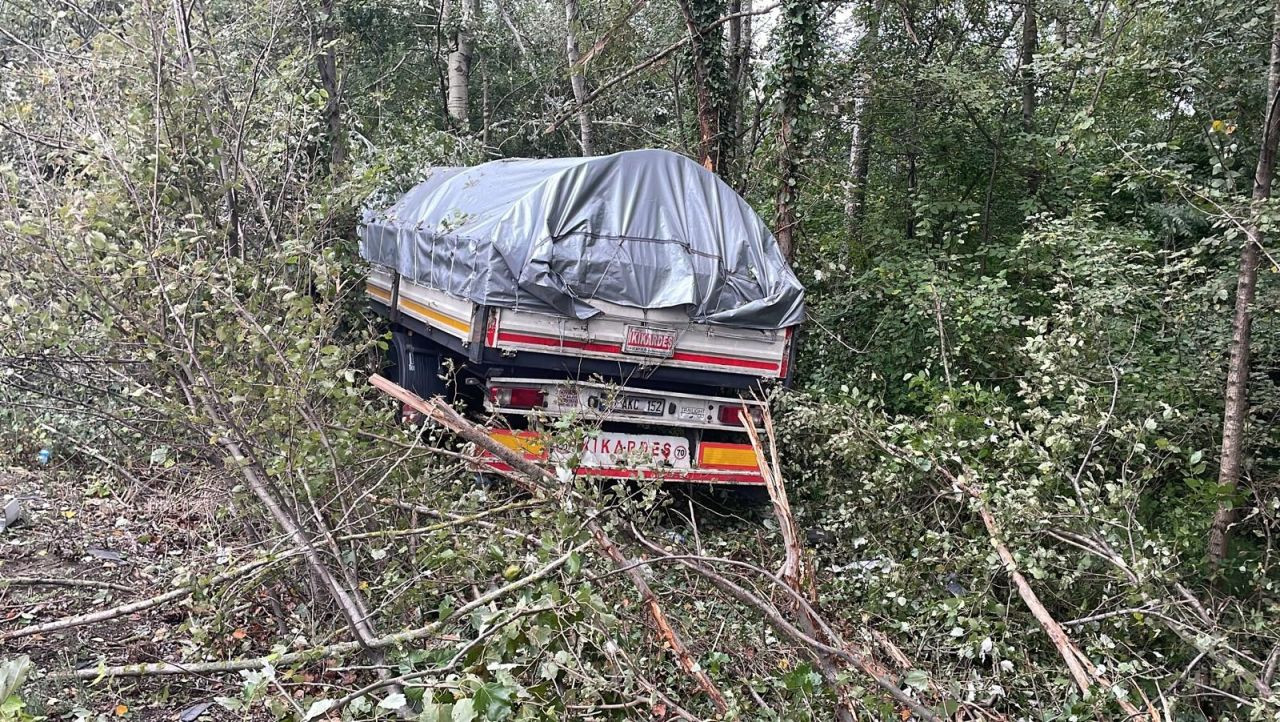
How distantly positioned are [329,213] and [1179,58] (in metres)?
5.72

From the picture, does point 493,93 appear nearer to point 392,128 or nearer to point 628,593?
point 392,128

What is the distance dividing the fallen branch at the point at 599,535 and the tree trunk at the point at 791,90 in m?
5.00

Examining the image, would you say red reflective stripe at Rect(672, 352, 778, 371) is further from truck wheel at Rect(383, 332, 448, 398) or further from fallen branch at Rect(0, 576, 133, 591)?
fallen branch at Rect(0, 576, 133, 591)

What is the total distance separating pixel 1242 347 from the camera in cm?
432

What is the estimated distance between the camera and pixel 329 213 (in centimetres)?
470

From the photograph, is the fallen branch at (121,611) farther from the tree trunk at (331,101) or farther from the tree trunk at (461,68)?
the tree trunk at (461,68)

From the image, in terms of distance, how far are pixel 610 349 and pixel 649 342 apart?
274 millimetres

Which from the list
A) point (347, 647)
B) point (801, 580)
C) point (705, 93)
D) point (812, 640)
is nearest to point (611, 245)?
point (801, 580)

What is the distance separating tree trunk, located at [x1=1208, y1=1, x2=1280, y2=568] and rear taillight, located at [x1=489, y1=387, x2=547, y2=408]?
13.1 feet

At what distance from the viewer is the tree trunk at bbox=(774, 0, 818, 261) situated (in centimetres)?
778

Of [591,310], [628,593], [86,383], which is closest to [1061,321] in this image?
[591,310]

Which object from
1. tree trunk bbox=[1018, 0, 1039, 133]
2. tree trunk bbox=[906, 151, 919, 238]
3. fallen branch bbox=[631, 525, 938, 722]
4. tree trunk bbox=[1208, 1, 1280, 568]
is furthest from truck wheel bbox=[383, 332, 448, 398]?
tree trunk bbox=[1018, 0, 1039, 133]

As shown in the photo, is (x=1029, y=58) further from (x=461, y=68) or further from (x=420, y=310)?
(x=461, y=68)

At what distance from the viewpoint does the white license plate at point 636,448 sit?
5.50 meters
